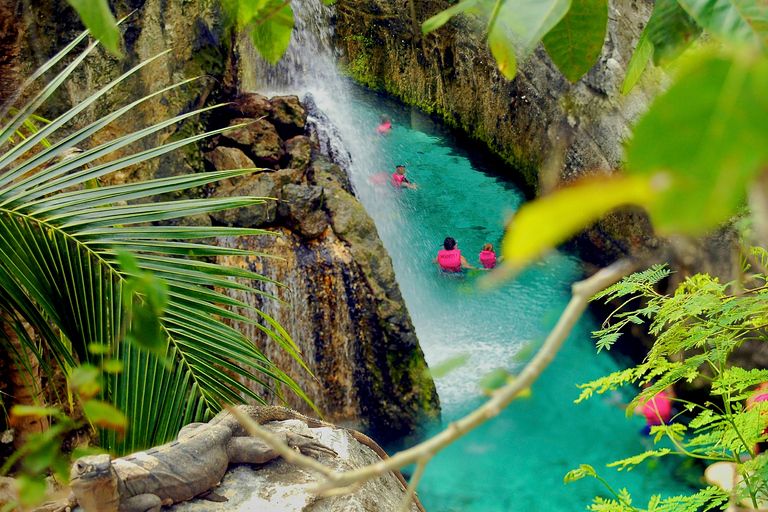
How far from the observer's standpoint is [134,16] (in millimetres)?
4754

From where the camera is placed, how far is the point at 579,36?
0.66 m

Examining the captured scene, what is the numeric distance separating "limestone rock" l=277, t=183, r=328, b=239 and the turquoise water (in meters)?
1.87

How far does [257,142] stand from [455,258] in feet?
8.88

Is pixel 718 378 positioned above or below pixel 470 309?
above

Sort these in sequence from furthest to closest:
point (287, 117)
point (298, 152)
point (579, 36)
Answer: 1. point (287, 117)
2. point (298, 152)
3. point (579, 36)

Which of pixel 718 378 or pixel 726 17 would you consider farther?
pixel 718 378

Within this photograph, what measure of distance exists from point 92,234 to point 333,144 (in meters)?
5.40

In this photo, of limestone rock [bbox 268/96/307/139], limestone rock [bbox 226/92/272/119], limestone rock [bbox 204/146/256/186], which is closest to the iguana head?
limestone rock [bbox 204/146/256/186]

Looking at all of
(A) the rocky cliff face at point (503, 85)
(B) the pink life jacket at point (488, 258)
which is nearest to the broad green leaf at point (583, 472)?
(B) the pink life jacket at point (488, 258)

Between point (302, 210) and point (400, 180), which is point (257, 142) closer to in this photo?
point (302, 210)

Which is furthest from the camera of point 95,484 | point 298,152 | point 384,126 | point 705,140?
point 384,126

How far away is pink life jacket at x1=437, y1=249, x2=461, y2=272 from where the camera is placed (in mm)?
6508

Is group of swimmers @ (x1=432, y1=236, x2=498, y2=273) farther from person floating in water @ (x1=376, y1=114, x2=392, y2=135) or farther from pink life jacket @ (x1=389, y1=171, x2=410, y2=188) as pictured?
person floating in water @ (x1=376, y1=114, x2=392, y2=135)

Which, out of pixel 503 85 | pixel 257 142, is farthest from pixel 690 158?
pixel 503 85
